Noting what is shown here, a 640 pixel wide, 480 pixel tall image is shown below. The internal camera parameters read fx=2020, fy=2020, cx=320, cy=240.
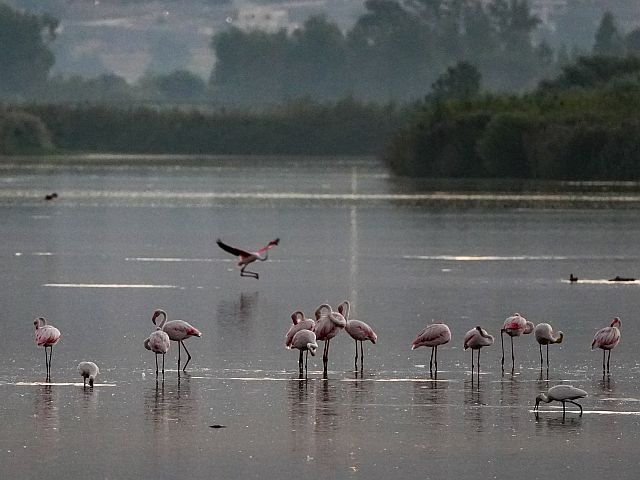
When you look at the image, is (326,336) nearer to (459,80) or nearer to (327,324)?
(327,324)

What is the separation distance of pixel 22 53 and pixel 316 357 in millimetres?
174577

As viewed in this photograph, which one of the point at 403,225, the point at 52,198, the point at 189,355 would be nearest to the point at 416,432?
the point at 189,355

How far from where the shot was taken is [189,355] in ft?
46.0

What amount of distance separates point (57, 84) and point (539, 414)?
601 feet

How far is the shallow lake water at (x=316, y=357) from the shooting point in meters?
10.6

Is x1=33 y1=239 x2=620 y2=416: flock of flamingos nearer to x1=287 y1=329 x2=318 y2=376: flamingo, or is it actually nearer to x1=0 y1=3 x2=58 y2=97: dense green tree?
x1=287 y1=329 x2=318 y2=376: flamingo

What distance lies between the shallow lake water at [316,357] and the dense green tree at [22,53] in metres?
150

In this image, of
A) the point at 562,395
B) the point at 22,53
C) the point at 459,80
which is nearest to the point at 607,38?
the point at 22,53

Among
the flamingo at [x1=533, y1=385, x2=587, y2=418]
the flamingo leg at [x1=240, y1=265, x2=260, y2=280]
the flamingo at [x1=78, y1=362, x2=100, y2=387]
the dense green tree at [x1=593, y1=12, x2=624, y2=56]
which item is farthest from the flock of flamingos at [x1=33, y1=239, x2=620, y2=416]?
the dense green tree at [x1=593, y1=12, x2=624, y2=56]

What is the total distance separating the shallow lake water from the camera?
1061 cm

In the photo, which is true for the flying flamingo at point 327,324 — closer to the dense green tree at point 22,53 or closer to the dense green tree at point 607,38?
the dense green tree at point 607,38

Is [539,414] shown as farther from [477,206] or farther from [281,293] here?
[477,206]

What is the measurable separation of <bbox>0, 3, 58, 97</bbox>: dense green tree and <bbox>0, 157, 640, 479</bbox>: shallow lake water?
150210 millimetres

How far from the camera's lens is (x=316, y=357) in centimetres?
1466
